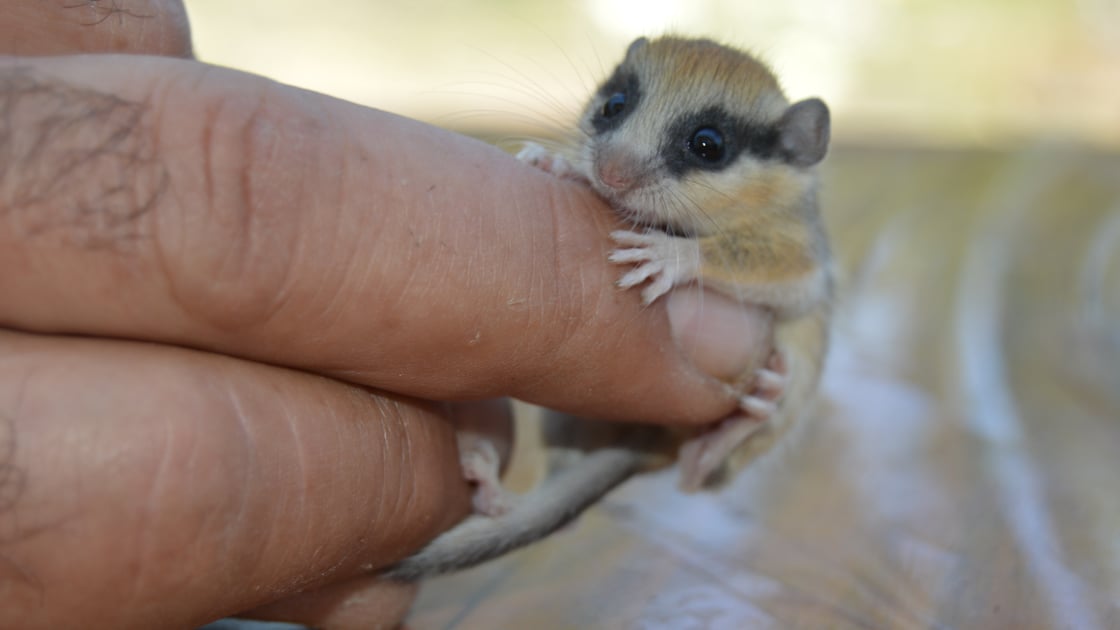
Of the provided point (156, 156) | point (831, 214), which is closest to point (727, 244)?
point (156, 156)

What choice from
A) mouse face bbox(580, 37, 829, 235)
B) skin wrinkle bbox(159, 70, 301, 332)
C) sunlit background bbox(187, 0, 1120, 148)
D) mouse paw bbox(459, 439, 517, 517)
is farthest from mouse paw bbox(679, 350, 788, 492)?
sunlit background bbox(187, 0, 1120, 148)

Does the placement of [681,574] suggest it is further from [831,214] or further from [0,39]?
[831,214]

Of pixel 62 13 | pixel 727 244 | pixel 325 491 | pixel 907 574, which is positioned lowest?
pixel 907 574

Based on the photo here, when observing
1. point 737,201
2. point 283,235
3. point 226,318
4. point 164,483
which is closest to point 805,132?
point 737,201

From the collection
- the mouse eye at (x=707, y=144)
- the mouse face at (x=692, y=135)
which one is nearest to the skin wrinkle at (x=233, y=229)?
the mouse face at (x=692, y=135)

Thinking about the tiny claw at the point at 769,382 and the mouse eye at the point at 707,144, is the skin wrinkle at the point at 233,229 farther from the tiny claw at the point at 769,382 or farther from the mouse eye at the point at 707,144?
the tiny claw at the point at 769,382

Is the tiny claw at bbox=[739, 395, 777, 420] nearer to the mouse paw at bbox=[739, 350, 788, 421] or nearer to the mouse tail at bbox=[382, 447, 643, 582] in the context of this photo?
the mouse paw at bbox=[739, 350, 788, 421]
